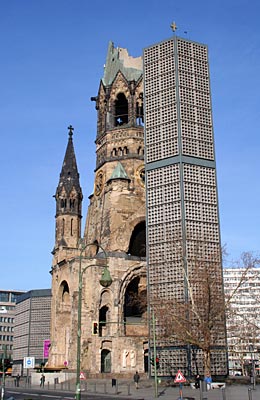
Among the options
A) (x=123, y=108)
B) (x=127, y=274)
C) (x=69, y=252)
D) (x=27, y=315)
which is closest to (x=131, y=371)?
(x=127, y=274)

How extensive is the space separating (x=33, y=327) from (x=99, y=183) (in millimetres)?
47384

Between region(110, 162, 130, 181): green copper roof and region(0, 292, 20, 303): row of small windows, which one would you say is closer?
region(110, 162, 130, 181): green copper roof

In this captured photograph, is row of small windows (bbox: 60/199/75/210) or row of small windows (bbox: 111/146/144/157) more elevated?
row of small windows (bbox: 111/146/144/157)

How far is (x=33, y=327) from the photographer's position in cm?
10400

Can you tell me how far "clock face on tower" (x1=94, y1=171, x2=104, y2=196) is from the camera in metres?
66.8

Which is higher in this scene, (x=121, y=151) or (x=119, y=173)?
(x=121, y=151)

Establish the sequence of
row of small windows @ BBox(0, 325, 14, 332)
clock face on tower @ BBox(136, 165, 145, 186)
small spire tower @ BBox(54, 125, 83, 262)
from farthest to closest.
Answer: row of small windows @ BBox(0, 325, 14, 332) < small spire tower @ BBox(54, 125, 83, 262) < clock face on tower @ BBox(136, 165, 145, 186)

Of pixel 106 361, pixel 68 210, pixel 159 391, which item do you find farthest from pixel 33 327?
pixel 159 391

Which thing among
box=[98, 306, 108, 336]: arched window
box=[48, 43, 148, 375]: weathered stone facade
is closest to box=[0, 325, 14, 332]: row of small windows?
box=[48, 43, 148, 375]: weathered stone facade

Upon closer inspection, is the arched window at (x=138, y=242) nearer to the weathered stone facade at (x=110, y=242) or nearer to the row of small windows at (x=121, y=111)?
the weathered stone facade at (x=110, y=242)

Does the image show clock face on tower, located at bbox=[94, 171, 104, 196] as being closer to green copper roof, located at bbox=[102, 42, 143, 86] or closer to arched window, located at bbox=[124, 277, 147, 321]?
green copper roof, located at bbox=[102, 42, 143, 86]

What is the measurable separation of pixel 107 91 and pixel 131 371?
34.5 meters

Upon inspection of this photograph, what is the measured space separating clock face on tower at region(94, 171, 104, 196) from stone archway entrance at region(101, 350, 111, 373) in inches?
801

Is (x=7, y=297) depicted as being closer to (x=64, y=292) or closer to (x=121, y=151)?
(x=64, y=292)
